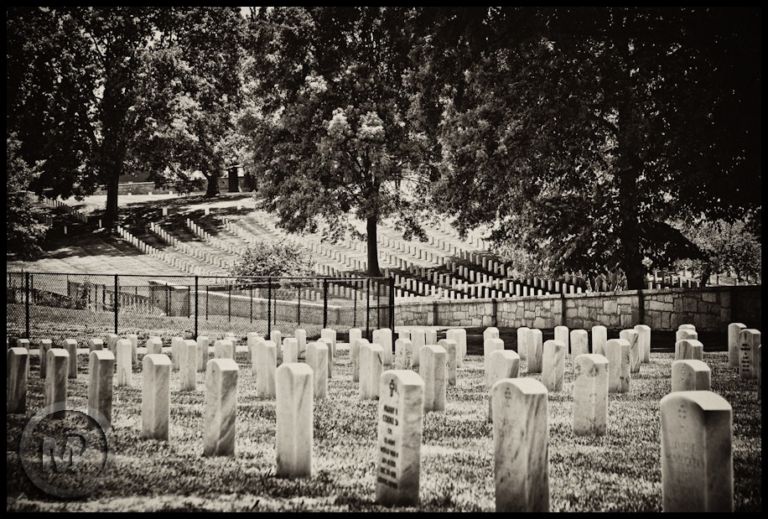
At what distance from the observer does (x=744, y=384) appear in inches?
385

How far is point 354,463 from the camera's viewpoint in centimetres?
574

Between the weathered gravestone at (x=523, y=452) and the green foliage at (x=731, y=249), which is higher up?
the green foliage at (x=731, y=249)

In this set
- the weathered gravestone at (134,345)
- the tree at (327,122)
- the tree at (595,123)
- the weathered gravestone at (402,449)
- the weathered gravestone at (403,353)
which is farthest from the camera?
the tree at (327,122)

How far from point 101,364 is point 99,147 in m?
36.0

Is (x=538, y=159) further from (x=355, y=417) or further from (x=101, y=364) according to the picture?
(x=101, y=364)

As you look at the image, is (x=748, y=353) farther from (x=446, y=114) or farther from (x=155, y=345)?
(x=446, y=114)

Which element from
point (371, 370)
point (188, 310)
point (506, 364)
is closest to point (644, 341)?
point (371, 370)

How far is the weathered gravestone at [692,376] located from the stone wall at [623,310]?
10433 millimetres

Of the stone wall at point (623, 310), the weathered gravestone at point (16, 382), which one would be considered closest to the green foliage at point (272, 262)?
the stone wall at point (623, 310)

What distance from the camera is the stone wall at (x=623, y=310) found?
54.7ft

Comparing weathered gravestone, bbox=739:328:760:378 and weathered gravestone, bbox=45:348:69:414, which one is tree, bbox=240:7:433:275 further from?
weathered gravestone, bbox=45:348:69:414

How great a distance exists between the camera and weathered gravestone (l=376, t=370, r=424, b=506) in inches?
184

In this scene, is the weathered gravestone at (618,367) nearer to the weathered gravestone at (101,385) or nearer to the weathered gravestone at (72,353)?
the weathered gravestone at (101,385)

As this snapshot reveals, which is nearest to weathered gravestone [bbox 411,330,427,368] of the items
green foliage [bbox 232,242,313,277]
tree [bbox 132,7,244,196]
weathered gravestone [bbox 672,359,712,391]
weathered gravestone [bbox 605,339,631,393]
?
weathered gravestone [bbox 605,339,631,393]
